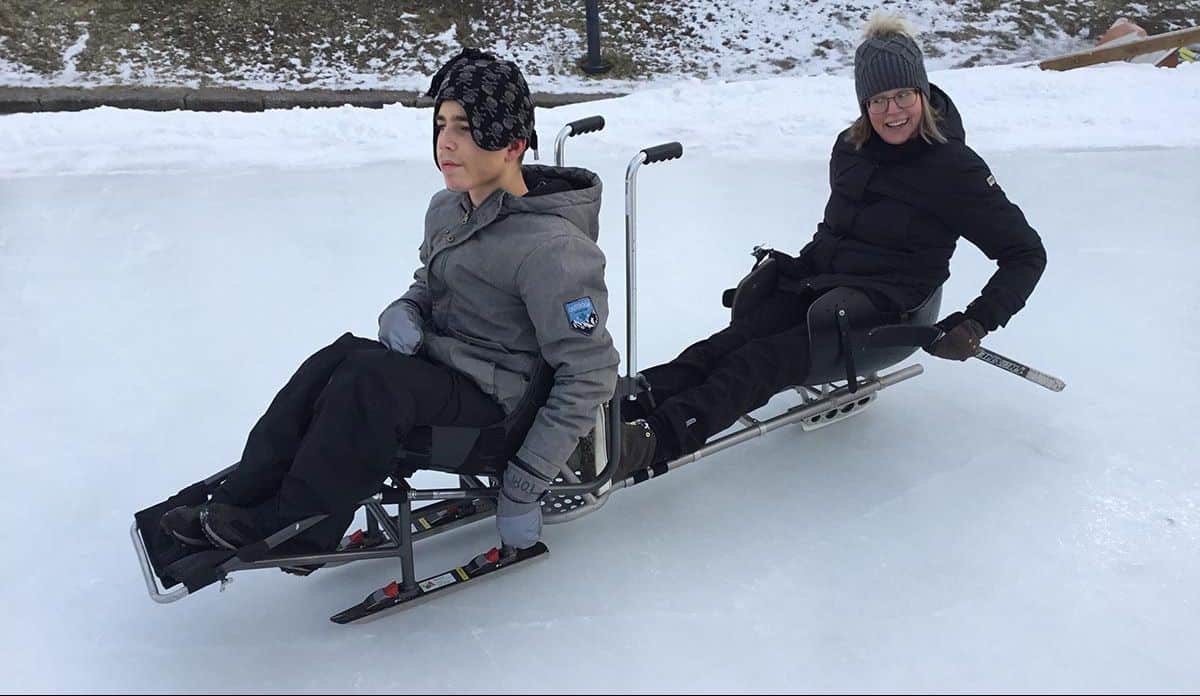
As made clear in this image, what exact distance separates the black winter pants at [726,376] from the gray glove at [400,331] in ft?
1.87

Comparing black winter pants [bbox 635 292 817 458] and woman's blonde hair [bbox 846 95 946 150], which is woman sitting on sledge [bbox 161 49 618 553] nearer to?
black winter pants [bbox 635 292 817 458]

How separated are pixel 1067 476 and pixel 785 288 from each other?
78 cm

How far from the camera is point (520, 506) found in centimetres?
202

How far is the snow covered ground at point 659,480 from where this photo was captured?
6.40ft

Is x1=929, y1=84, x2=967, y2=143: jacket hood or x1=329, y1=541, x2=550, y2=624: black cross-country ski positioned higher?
x1=929, y1=84, x2=967, y2=143: jacket hood

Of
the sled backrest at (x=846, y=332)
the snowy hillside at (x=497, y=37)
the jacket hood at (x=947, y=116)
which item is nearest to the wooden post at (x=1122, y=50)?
the snowy hillside at (x=497, y=37)

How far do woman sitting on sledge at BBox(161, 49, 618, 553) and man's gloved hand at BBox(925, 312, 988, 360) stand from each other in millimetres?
892

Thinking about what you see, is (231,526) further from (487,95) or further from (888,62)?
(888,62)

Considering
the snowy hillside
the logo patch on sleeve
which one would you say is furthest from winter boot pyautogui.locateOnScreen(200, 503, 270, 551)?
the snowy hillside

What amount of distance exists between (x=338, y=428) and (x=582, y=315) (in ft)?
1.47

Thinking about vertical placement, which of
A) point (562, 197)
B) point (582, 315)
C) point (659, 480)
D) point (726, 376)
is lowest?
point (659, 480)

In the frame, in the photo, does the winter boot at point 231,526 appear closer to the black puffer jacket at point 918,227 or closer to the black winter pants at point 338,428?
the black winter pants at point 338,428

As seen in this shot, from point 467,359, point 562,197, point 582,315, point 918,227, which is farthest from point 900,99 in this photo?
point 467,359

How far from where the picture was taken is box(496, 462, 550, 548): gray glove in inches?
78.0
